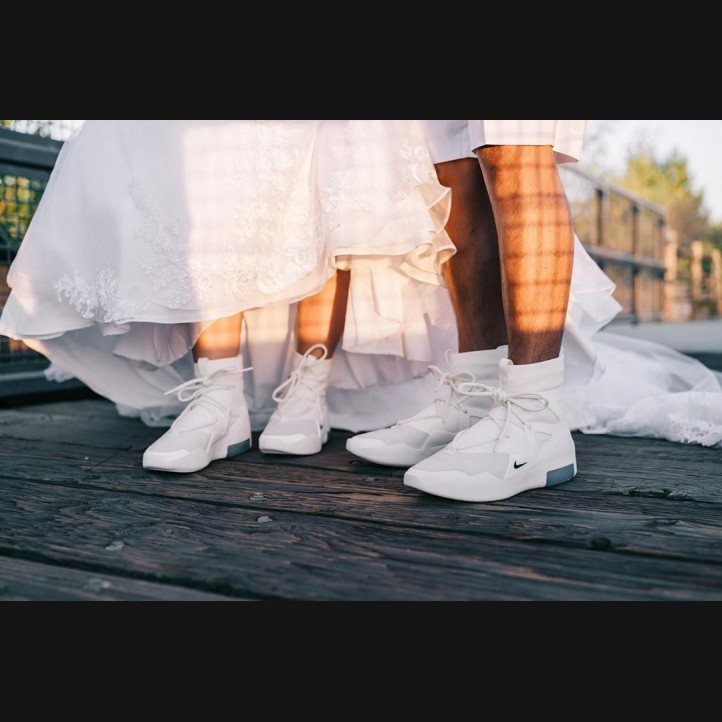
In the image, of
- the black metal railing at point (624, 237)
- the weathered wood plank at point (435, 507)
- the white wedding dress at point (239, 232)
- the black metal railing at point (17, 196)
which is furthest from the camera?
the black metal railing at point (624, 237)

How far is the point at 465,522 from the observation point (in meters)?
0.91

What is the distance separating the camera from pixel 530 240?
3.45ft

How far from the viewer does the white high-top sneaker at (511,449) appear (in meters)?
1.00

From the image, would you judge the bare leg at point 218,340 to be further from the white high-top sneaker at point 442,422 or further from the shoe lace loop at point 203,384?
the white high-top sneaker at point 442,422

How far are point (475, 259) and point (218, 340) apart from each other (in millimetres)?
515

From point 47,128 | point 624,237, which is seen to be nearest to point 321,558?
point 47,128

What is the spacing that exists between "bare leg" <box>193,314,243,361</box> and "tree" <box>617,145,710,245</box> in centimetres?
2551

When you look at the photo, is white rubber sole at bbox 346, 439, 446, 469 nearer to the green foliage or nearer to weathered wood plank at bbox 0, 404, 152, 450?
weathered wood plank at bbox 0, 404, 152, 450

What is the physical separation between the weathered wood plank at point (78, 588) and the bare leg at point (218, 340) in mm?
640

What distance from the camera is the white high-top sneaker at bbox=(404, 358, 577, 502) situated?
39.2 inches

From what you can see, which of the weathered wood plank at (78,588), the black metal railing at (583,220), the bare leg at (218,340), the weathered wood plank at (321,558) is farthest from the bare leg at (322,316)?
the weathered wood plank at (78,588)

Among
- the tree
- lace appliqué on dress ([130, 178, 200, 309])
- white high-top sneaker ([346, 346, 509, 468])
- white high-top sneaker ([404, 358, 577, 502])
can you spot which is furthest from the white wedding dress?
the tree

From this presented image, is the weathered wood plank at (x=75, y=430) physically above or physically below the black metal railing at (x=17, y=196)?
below

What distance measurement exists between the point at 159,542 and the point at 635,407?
1.06 meters
